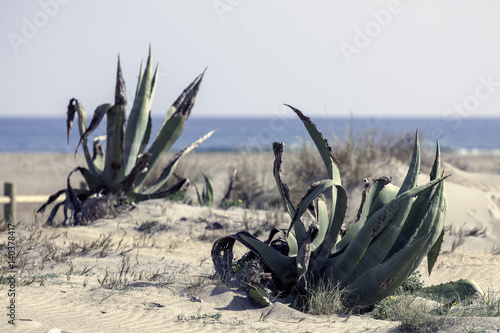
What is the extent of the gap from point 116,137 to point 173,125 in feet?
2.90

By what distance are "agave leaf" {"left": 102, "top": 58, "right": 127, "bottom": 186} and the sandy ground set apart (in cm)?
65

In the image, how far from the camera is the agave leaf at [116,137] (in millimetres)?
7816

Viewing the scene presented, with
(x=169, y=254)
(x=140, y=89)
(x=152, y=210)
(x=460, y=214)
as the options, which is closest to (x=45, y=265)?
(x=169, y=254)

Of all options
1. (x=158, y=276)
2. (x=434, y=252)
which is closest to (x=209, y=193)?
(x=158, y=276)

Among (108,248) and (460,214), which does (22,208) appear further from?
(460,214)

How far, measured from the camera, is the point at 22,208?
1352 centimetres

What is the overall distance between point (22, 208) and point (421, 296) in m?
11.5

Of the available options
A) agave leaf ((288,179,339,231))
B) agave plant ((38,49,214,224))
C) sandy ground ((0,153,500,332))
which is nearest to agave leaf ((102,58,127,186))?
agave plant ((38,49,214,224))

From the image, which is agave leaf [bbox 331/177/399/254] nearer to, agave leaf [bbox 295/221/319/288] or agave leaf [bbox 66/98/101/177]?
agave leaf [bbox 295/221/319/288]

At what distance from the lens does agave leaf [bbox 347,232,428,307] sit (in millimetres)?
3705

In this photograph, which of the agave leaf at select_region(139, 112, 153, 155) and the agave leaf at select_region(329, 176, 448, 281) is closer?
the agave leaf at select_region(329, 176, 448, 281)

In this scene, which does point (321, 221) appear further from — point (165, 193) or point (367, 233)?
point (165, 193)

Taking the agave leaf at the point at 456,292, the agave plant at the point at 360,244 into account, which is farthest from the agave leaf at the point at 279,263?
the agave leaf at the point at 456,292

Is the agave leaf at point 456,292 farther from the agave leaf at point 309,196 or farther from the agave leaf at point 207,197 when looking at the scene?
the agave leaf at point 207,197
